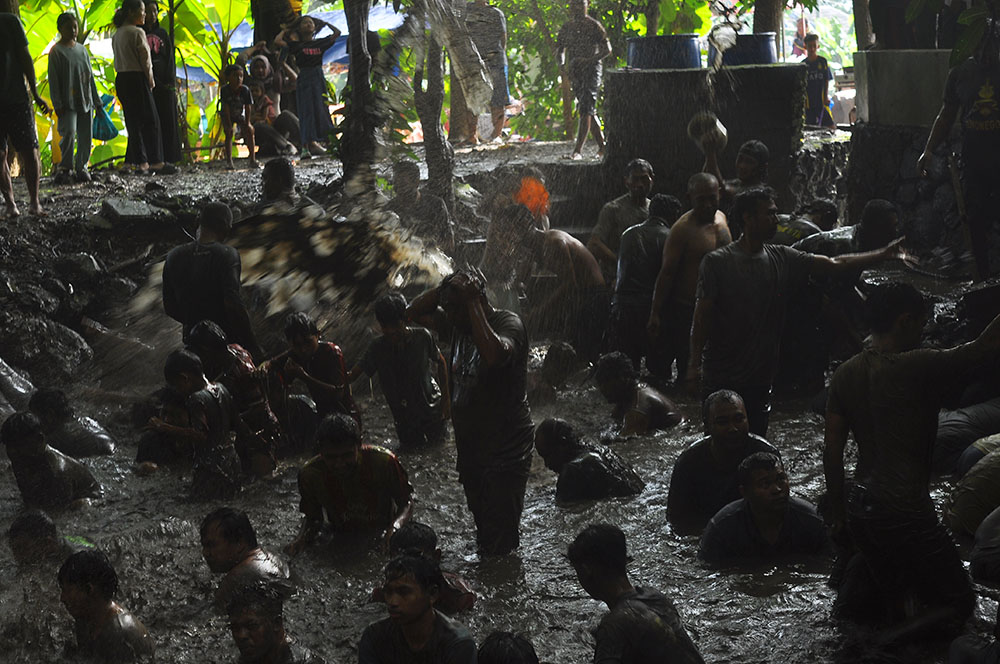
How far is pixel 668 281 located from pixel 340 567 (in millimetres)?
3219

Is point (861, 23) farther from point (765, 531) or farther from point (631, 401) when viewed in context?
point (765, 531)

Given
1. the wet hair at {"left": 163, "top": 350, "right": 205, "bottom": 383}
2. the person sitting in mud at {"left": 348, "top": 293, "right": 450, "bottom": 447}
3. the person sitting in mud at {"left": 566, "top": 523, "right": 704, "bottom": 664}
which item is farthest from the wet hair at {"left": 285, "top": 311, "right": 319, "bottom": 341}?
the person sitting in mud at {"left": 566, "top": 523, "right": 704, "bottom": 664}

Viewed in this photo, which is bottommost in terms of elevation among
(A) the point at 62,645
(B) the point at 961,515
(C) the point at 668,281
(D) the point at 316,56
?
(A) the point at 62,645

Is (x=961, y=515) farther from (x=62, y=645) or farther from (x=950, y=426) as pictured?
(x=62, y=645)

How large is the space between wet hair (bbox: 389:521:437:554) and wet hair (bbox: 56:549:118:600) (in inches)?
46.0

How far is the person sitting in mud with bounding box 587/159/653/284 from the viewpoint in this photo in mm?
9180

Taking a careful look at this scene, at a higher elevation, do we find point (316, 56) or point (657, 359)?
point (316, 56)

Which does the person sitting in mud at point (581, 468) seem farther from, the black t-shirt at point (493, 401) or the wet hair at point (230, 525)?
the wet hair at point (230, 525)

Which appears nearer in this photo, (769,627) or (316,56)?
(769,627)

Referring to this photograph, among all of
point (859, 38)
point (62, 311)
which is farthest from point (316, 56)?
point (859, 38)

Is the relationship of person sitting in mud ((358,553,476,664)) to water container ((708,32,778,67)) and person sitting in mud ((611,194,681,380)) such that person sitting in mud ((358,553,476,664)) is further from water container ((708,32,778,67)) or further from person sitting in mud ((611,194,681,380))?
water container ((708,32,778,67))

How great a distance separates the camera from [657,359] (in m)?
8.73

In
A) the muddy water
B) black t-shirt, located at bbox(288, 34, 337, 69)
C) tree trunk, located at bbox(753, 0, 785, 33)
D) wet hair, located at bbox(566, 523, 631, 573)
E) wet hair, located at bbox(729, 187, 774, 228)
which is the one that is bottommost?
the muddy water

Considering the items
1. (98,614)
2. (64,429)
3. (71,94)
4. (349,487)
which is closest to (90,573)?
(98,614)
